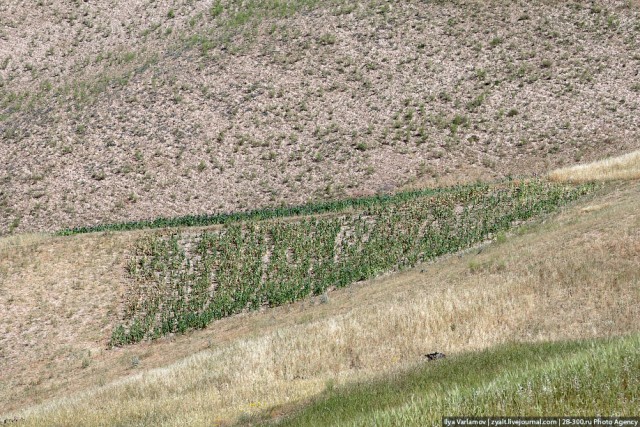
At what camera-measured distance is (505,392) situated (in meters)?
7.17

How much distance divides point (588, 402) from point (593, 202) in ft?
74.1

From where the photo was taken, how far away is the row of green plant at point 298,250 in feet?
87.9

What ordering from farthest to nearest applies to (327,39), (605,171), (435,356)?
(327,39), (605,171), (435,356)

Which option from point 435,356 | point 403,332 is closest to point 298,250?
point 403,332

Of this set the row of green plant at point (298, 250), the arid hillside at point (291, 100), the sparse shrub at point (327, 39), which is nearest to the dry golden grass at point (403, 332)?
the row of green plant at point (298, 250)

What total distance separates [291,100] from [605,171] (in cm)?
2352

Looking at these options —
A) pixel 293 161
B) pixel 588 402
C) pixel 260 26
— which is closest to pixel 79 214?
pixel 293 161

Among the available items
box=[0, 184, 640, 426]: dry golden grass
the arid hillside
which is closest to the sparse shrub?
the arid hillside

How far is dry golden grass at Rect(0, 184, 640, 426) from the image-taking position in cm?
1297

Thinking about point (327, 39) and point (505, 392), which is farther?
point (327, 39)

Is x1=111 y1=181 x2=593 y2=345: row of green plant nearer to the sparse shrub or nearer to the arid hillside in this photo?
the arid hillside

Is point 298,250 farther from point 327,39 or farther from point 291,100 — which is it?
point 327,39

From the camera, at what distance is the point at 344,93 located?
169ft

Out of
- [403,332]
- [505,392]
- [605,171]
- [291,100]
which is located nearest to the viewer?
[505,392]
